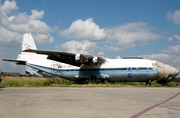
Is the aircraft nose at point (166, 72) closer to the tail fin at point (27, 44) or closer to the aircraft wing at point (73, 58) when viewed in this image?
the aircraft wing at point (73, 58)

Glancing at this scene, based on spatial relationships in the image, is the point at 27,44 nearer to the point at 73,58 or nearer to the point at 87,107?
the point at 73,58

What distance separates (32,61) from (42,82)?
625cm

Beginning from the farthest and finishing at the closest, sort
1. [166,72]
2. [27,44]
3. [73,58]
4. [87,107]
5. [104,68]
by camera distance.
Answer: [27,44] → [104,68] → [73,58] → [166,72] → [87,107]

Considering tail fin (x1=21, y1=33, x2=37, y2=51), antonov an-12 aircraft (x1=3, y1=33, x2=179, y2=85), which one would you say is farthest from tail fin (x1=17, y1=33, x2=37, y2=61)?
antonov an-12 aircraft (x1=3, y1=33, x2=179, y2=85)

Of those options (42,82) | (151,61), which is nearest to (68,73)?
(42,82)

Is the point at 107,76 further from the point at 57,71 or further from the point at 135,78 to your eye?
the point at 57,71

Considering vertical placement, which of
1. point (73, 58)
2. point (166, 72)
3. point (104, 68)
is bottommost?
point (166, 72)

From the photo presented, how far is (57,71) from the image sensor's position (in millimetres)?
23828

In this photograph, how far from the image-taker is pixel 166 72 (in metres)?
19.8

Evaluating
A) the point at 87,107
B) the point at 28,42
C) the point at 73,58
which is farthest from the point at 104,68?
the point at 87,107

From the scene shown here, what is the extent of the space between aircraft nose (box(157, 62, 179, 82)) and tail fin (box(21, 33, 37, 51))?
18361 mm

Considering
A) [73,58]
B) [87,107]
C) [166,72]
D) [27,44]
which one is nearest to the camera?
[87,107]

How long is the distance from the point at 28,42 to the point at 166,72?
19944 mm

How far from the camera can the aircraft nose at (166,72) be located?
781 inches
